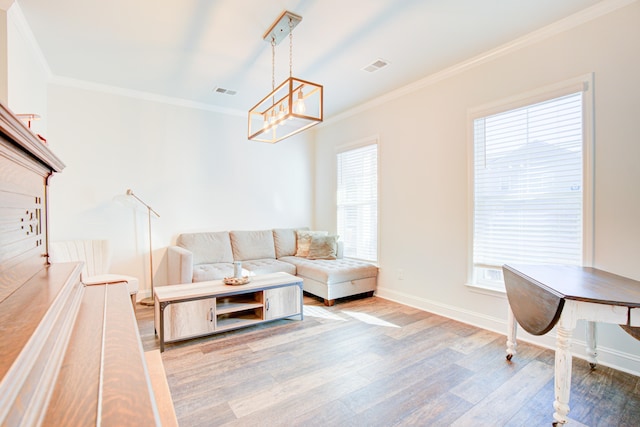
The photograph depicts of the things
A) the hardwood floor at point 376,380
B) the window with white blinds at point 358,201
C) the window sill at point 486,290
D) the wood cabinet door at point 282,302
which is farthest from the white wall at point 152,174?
the window sill at point 486,290

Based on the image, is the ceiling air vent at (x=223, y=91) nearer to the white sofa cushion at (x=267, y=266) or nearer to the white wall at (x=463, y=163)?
the white wall at (x=463, y=163)

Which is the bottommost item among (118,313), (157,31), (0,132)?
(118,313)

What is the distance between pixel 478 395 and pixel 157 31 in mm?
3612

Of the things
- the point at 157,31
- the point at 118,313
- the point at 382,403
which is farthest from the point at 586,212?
the point at 157,31

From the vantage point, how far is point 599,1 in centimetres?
220

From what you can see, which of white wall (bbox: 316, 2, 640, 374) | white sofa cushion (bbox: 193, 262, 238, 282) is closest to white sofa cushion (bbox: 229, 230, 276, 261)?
white sofa cushion (bbox: 193, 262, 238, 282)

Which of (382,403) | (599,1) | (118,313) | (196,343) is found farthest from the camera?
(196,343)

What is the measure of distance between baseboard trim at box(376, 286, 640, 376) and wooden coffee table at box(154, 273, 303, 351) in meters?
1.34

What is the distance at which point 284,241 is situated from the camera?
4.73 meters

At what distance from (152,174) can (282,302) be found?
243cm

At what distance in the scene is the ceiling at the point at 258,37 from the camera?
2.24m

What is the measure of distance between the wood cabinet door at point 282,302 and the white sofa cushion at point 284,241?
155 centimetres

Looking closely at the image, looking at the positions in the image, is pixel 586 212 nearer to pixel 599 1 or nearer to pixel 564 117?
pixel 564 117

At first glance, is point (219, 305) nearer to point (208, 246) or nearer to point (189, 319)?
point (189, 319)
